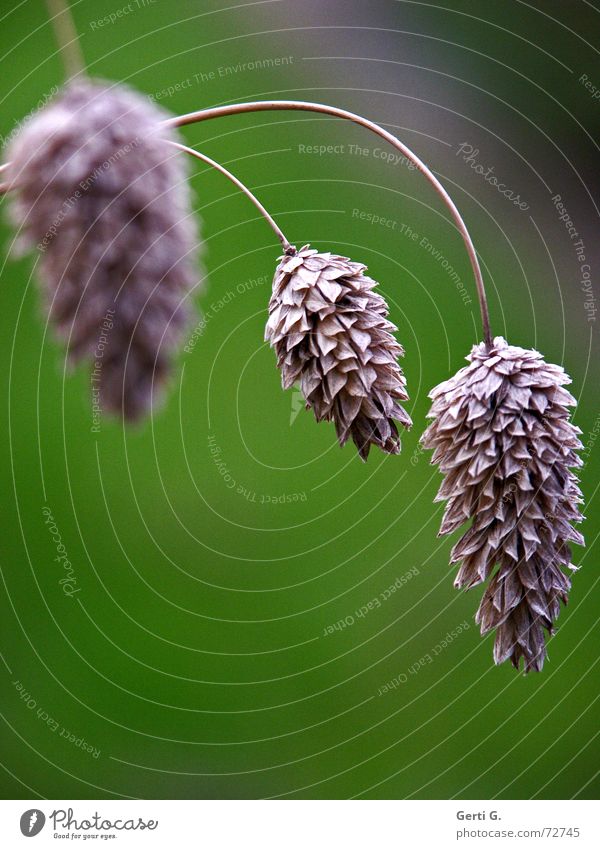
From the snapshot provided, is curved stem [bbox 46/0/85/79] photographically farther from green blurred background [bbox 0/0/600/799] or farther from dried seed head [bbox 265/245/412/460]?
green blurred background [bbox 0/0/600/799]

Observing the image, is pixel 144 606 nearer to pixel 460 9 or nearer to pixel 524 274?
pixel 524 274

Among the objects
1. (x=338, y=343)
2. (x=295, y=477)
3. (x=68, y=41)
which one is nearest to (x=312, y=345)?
(x=338, y=343)

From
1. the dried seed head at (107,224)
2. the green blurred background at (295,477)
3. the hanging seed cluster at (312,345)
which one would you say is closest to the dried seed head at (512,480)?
the hanging seed cluster at (312,345)

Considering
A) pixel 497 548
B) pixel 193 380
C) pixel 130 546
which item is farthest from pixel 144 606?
pixel 497 548

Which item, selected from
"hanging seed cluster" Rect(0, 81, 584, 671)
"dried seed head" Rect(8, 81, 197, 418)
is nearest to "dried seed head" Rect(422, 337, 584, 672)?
"hanging seed cluster" Rect(0, 81, 584, 671)

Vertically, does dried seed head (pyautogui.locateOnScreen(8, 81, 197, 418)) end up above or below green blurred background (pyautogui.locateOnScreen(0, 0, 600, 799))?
below

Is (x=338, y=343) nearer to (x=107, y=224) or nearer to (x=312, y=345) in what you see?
(x=312, y=345)

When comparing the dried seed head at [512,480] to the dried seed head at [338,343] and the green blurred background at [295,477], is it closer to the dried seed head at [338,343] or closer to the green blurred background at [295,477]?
the dried seed head at [338,343]
